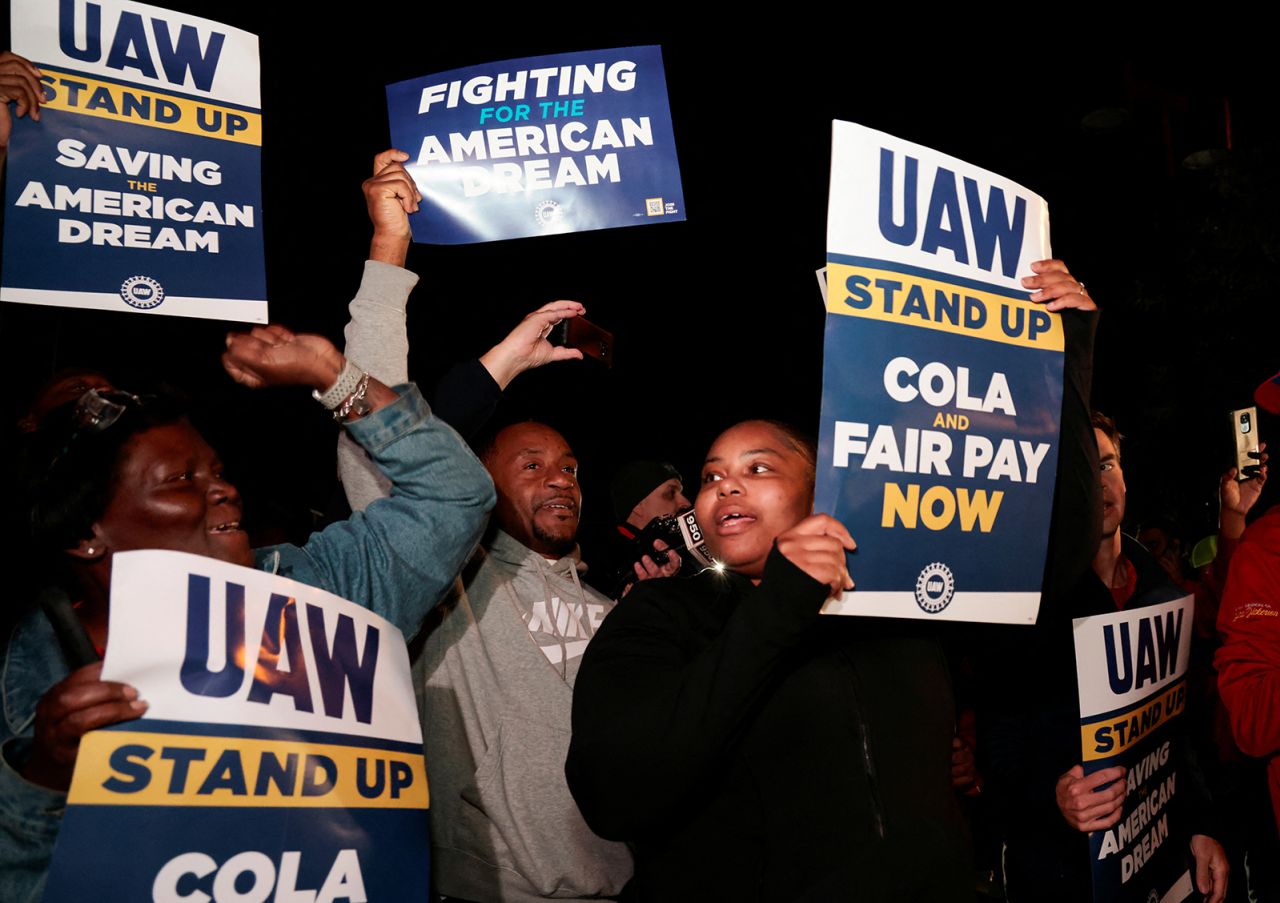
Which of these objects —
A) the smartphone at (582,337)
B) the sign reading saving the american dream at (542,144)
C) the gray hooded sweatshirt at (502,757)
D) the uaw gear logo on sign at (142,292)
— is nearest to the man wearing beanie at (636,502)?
the smartphone at (582,337)

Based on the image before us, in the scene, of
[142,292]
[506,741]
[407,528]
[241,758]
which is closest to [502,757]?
[506,741]

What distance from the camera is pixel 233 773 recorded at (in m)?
1.60

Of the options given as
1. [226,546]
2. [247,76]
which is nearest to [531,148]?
[247,76]

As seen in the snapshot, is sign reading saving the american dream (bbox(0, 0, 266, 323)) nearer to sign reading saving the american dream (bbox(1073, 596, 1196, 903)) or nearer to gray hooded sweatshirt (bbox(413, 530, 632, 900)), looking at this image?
gray hooded sweatshirt (bbox(413, 530, 632, 900))

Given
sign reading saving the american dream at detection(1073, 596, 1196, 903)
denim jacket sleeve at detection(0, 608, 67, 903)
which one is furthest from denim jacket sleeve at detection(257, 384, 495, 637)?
sign reading saving the american dream at detection(1073, 596, 1196, 903)

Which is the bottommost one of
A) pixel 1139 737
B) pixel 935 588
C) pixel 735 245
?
A: pixel 1139 737

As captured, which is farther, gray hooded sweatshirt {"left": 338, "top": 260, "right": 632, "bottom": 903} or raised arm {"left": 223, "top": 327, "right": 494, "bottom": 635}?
gray hooded sweatshirt {"left": 338, "top": 260, "right": 632, "bottom": 903}

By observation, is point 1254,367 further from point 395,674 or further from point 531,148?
point 395,674

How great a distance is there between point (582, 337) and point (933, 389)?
1.23 metres

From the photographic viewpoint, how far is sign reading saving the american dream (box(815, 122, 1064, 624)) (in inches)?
72.7

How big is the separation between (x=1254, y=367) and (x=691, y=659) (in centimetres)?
760

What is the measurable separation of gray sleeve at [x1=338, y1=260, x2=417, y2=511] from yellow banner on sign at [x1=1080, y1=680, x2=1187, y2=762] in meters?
1.66

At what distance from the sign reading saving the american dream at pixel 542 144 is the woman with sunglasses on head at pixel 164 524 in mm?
1063

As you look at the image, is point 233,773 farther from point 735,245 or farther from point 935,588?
point 735,245
